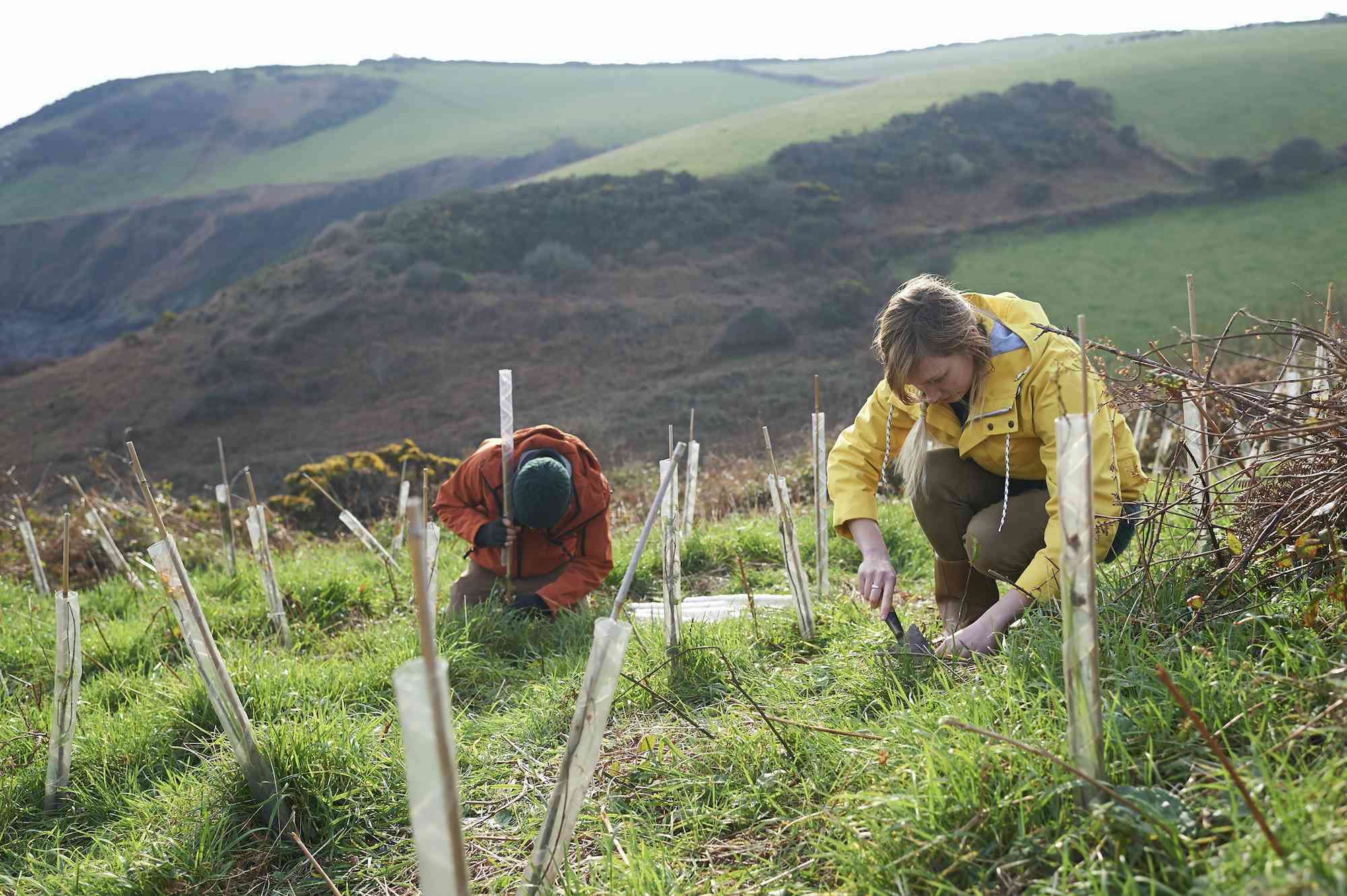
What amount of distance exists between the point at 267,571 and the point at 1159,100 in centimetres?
3769

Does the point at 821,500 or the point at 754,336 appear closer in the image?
the point at 821,500

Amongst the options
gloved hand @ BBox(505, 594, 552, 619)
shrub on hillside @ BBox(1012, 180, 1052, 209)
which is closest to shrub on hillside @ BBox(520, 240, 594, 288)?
shrub on hillside @ BBox(1012, 180, 1052, 209)

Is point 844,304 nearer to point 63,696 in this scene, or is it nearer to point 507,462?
point 507,462

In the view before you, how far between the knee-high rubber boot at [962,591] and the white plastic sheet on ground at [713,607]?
2.01 ft

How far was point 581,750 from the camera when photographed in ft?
5.02

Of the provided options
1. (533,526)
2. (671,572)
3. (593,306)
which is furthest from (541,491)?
(593,306)

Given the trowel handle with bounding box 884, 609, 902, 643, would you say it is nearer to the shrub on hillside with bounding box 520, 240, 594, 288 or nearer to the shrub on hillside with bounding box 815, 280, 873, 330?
the shrub on hillside with bounding box 815, 280, 873, 330

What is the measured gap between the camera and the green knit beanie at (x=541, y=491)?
3740 millimetres

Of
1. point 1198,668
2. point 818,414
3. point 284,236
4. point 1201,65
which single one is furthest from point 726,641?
point 284,236

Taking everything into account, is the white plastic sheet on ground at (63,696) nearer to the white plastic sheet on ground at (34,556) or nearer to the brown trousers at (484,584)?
the brown trousers at (484,584)

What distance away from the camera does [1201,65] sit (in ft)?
114

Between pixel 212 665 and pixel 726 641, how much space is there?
1.56 m

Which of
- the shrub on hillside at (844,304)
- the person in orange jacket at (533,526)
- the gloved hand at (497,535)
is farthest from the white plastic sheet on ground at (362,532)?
the shrub on hillside at (844,304)

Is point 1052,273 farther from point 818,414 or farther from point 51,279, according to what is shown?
point 51,279
